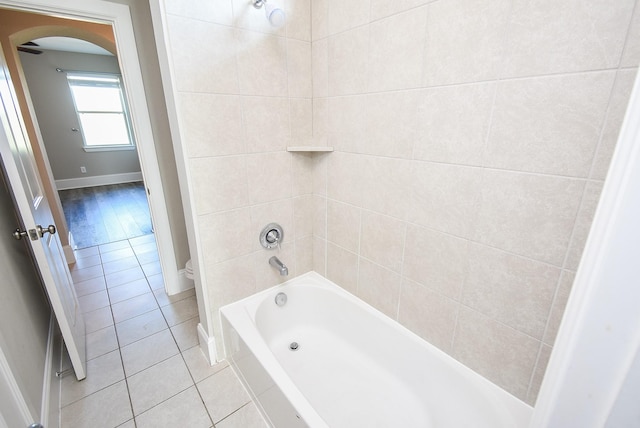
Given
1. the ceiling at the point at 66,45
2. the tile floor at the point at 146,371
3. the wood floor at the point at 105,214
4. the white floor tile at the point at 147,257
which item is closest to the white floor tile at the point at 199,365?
the tile floor at the point at 146,371

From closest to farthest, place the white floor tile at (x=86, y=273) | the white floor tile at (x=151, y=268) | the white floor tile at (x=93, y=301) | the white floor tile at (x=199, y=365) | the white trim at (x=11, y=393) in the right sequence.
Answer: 1. the white trim at (x=11, y=393)
2. the white floor tile at (x=199, y=365)
3. the white floor tile at (x=93, y=301)
4. the white floor tile at (x=86, y=273)
5. the white floor tile at (x=151, y=268)

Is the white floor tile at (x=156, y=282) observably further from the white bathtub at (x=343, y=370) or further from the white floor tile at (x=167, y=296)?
the white bathtub at (x=343, y=370)

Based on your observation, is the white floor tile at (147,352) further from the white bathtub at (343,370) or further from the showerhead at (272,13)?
the showerhead at (272,13)

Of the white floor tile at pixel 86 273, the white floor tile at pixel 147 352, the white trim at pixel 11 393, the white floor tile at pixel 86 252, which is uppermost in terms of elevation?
the white trim at pixel 11 393

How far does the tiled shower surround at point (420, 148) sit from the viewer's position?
82cm

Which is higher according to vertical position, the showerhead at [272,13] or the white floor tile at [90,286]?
the showerhead at [272,13]

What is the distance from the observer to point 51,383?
1.47 m

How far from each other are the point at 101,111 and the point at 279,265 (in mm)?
6504

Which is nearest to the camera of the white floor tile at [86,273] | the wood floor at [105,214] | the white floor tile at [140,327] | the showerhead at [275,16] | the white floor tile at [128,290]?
the showerhead at [275,16]

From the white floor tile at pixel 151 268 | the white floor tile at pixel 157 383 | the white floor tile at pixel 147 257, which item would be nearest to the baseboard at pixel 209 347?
the white floor tile at pixel 157 383

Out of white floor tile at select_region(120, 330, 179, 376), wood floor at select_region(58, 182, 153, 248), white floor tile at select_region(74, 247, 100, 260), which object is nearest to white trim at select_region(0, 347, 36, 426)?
white floor tile at select_region(120, 330, 179, 376)

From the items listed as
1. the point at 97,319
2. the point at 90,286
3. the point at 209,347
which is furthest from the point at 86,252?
the point at 209,347

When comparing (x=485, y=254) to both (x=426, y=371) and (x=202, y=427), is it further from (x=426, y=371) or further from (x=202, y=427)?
(x=202, y=427)

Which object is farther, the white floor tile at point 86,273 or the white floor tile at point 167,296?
the white floor tile at point 86,273
